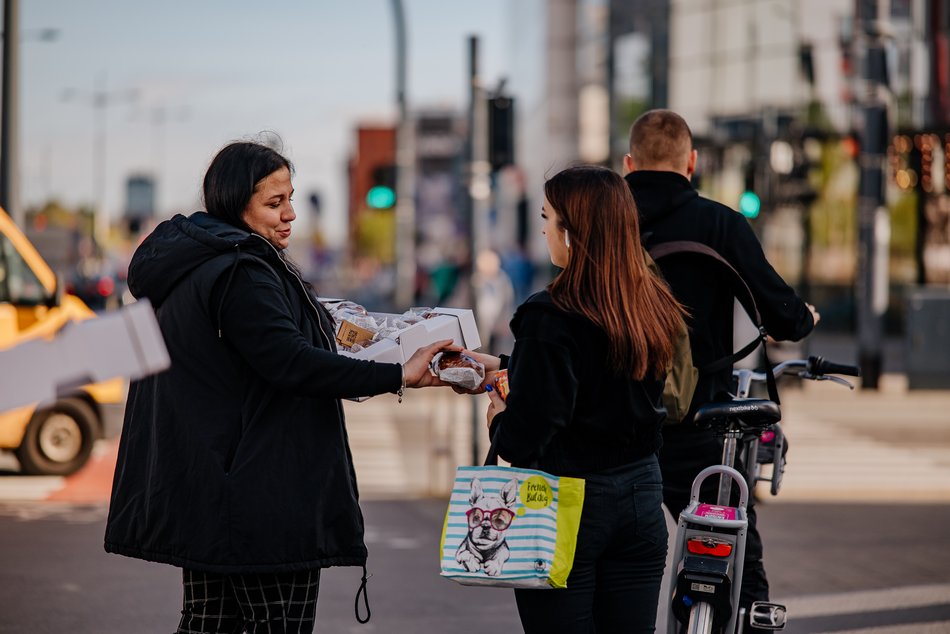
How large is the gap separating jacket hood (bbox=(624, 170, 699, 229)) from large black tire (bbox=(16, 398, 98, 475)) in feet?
23.5

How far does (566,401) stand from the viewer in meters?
3.61

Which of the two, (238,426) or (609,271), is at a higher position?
(609,271)

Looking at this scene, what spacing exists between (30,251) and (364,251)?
114 metres

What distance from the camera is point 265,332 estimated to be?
3.60 meters

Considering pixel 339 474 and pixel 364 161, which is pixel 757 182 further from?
pixel 364 161

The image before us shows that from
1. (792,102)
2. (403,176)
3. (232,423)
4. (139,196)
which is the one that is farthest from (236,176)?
(139,196)

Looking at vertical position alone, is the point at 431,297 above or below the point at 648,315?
below

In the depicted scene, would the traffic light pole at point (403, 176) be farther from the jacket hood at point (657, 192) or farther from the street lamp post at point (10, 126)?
the jacket hood at point (657, 192)

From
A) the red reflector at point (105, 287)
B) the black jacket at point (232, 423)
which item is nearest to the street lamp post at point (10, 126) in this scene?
the black jacket at point (232, 423)

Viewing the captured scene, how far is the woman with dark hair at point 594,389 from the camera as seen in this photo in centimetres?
362

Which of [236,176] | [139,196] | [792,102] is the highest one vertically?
[792,102]

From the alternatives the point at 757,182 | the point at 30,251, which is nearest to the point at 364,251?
the point at 757,182

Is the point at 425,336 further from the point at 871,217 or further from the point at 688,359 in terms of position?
the point at 871,217

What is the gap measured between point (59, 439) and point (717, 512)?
8.05m
